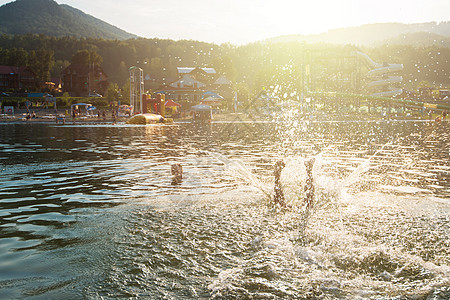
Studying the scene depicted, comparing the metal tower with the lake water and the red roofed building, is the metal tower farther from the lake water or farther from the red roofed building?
the red roofed building

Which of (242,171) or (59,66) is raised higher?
(59,66)

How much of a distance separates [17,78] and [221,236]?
13096 cm

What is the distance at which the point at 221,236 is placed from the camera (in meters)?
6.77

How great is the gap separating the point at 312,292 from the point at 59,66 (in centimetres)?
16523

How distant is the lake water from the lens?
4.96m

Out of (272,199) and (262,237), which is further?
(272,199)

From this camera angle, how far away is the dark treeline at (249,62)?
10400cm

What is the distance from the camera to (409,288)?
16.0 ft

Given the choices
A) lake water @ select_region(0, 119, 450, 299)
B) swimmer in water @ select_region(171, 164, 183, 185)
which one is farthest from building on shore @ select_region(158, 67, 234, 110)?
lake water @ select_region(0, 119, 450, 299)

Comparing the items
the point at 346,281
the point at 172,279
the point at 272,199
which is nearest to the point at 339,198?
the point at 272,199

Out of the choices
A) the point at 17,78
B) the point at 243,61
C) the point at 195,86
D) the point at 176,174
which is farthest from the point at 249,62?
the point at 176,174

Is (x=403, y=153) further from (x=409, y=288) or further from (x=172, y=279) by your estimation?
(x=172, y=279)

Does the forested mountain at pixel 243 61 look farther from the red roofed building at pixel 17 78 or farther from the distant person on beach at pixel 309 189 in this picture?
the distant person on beach at pixel 309 189

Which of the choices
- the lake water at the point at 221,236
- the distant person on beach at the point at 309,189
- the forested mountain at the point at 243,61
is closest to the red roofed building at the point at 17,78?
the forested mountain at the point at 243,61
